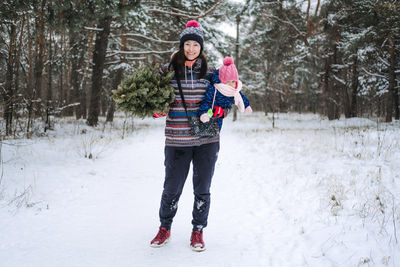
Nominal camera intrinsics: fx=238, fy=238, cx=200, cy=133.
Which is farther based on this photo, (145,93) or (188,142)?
(188,142)

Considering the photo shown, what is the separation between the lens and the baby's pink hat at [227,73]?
2439 mm

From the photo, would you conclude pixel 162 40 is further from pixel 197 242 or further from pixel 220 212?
pixel 197 242

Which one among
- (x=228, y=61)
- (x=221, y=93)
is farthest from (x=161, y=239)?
(x=228, y=61)

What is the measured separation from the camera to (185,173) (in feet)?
8.55

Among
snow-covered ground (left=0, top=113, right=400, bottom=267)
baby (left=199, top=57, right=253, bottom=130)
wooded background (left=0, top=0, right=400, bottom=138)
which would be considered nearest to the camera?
snow-covered ground (left=0, top=113, right=400, bottom=267)

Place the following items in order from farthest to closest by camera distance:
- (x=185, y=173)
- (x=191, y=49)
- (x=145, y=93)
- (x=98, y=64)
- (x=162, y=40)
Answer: (x=162, y=40)
(x=98, y=64)
(x=185, y=173)
(x=191, y=49)
(x=145, y=93)

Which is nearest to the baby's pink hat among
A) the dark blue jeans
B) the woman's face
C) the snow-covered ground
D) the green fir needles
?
the woman's face

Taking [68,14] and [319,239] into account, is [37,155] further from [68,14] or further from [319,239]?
[319,239]

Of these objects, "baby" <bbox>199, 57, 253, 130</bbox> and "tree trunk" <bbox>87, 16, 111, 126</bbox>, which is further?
"tree trunk" <bbox>87, 16, 111, 126</bbox>

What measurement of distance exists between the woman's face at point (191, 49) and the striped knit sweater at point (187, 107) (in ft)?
0.28

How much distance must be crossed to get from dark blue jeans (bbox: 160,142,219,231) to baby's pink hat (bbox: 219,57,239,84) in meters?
0.71

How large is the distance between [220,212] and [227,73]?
2.05 metres

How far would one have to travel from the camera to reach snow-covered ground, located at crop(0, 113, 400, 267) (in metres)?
2.28

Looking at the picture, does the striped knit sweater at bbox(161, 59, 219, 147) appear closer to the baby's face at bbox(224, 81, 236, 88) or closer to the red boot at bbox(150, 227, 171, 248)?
the baby's face at bbox(224, 81, 236, 88)
